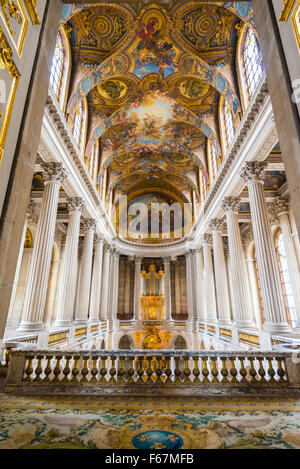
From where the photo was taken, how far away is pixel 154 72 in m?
12.7

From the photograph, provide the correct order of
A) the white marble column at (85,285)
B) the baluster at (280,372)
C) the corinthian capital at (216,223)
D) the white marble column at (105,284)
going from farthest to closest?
1. the white marble column at (105,284)
2. the corinthian capital at (216,223)
3. the white marble column at (85,285)
4. the baluster at (280,372)

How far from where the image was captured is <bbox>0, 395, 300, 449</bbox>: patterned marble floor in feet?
7.80

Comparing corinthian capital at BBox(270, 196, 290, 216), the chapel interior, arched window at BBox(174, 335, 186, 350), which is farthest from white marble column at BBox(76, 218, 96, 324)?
arched window at BBox(174, 335, 186, 350)

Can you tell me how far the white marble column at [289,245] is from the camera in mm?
11989

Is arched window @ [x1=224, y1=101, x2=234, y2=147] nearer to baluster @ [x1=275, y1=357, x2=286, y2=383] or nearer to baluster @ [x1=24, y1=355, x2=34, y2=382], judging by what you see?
baluster @ [x1=275, y1=357, x2=286, y2=383]

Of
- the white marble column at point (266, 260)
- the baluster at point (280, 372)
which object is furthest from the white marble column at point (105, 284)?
the baluster at point (280, 372)

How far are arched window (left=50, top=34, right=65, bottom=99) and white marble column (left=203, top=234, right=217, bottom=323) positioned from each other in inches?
482

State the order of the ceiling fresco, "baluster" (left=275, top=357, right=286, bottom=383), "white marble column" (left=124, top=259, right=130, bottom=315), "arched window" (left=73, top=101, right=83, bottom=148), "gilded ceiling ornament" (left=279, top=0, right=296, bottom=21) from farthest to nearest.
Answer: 1. "white marble column" (left=124, top=259, right=130, bottom=315)
2. "arched window" (left=73, top=101, right=83, bottom=148)
3. the ceiling fresco
4. "baluster" (left=275, top=357, right=286, bottom=383)
5. "gilded ceiling ornament" (left=279, top=0, right=296, bottom=21)

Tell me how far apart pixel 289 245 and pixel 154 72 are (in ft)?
36.5

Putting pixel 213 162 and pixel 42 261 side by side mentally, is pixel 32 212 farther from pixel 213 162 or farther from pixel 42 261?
pixel 213 162

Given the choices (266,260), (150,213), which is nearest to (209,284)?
(266,260)

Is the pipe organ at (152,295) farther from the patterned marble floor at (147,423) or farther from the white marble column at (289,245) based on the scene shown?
the patterned marble floor at (147,423)

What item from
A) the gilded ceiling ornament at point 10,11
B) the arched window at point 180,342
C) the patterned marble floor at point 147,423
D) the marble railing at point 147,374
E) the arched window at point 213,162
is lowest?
the arched window at point 180,342

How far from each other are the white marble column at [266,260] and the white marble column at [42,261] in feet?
23.1
